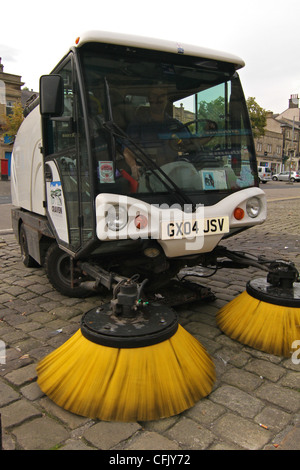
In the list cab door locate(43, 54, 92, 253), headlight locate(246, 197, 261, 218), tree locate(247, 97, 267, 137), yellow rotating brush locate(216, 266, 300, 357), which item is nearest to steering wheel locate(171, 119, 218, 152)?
headlight locate(246, 197, 261, 218)

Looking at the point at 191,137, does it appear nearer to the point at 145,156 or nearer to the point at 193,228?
the point at 145,156

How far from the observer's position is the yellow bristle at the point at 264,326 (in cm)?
292

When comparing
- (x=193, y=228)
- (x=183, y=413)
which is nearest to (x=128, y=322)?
(x=183, y=413)

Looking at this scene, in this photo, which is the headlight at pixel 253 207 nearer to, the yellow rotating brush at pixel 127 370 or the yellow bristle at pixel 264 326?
the yellow bristle at pixel 264 326

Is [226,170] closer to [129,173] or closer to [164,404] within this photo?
[129,173]

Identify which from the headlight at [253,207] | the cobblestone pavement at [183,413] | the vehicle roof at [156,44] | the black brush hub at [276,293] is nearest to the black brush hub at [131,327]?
the cobblestone pavement at [183,413]

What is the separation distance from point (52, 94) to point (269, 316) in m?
2.52

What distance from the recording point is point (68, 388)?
7.46 ft

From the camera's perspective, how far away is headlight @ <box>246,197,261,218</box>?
352 centimetres

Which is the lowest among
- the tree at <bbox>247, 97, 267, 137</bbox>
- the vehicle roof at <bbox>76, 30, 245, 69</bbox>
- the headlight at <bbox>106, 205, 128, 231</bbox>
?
the headlight at <bbox>106, 205, 128, 231</bbox>

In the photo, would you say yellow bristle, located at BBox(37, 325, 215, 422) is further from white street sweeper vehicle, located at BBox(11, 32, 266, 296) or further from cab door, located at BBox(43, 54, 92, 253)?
cab door, located at BBox(43, 54, 92, 253)

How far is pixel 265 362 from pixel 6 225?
874cm

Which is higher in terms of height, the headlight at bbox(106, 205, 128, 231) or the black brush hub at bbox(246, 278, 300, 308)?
the headlight at bbox(106, 205, 128, 231)

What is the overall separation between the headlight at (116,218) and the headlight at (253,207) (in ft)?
4.36
